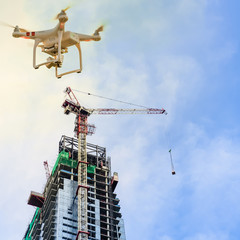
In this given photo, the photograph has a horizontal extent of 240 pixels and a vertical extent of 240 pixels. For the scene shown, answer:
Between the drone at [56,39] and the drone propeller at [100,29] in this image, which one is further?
the drone propeller at [100,29]

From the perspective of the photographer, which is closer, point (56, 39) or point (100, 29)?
point (56, 39)

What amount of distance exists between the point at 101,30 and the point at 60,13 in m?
9.45

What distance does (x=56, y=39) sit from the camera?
258ft

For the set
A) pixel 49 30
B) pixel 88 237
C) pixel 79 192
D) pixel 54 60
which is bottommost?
pixel 54 60

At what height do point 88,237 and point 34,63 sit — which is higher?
point 88,237

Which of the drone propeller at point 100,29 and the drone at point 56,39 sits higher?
the drone propeller at point 100,29

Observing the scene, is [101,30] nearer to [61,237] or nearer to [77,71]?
[77,71]

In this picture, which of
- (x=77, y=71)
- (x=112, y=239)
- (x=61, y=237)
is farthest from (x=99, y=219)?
(x=77, y=71)

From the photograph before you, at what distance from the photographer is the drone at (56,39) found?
255 ft

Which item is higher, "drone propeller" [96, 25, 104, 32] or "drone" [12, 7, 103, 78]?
"drone propeller" [96, 25, 104, 32]

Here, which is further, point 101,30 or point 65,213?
point 65,213

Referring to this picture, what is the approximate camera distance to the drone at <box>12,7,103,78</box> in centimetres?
7788

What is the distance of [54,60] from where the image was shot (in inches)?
3059

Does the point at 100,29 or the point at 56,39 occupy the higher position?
the point at 100,29
